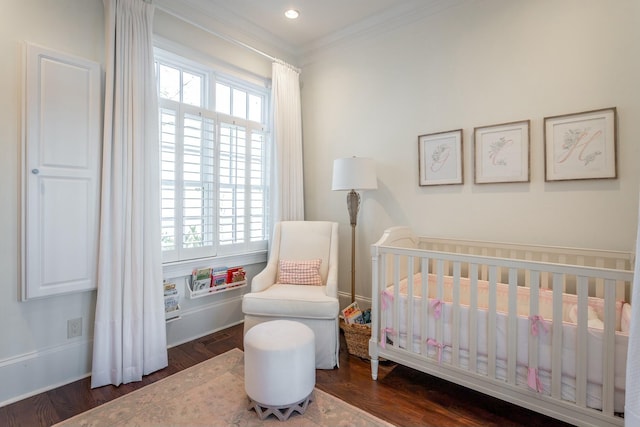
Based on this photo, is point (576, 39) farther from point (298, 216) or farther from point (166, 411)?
point (166, 411)

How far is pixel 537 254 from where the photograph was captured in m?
2.10

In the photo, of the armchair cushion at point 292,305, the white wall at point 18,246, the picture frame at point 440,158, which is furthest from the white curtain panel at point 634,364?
the white wall at point 18,246

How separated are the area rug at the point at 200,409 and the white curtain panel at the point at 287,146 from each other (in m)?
1.56

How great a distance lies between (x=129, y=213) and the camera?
6.84 ft

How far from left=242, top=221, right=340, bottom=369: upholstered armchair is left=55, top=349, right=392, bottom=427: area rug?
365mm

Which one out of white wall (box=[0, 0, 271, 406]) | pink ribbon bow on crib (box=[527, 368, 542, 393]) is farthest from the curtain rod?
pink ribbon bow on crib (box=[527, 368, 542, 393])

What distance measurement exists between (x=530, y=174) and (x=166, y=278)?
2.77 metres

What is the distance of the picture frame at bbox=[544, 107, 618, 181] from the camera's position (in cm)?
187

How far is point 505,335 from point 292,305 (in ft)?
4.24

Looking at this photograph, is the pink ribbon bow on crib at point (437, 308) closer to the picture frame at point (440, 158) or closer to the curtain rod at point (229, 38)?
the picture frame at point (440, 158)

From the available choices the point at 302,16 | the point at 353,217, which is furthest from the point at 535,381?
the point at 302,16

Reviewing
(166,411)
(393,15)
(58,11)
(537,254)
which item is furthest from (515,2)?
(166,411)

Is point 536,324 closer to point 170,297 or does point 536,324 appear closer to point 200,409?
point 200,409

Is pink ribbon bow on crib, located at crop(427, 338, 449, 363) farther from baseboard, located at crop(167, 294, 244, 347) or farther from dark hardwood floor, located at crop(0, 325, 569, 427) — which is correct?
baseboard, located at crop(167, 294, 244, 347)
